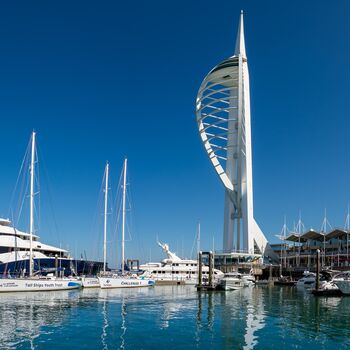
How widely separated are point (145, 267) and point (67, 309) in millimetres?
55306

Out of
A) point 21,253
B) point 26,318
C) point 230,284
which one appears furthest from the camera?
point 21,253

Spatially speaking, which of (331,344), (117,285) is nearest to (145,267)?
(117,285)

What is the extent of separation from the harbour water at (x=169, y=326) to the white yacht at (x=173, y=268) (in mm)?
46451

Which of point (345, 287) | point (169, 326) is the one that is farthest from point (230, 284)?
point (169, 326)

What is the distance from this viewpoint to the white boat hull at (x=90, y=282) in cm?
5678

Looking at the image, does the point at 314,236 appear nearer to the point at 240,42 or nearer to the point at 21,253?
the point at 240,42

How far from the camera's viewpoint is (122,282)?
191ft

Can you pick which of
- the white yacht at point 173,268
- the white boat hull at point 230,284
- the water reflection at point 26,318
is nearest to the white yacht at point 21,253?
the white yacht at point 173,268

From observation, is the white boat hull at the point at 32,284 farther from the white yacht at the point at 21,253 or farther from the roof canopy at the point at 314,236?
the roof canopy at the point at 314,236

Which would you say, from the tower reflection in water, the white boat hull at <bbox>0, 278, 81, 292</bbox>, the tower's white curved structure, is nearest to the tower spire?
the tower's white curved structure

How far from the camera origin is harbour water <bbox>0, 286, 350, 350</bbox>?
20125 mm

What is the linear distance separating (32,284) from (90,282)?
11.6m

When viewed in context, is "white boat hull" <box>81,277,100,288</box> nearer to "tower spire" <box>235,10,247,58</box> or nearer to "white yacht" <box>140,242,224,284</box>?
"white yacht" <box>140,242,224,284</box>

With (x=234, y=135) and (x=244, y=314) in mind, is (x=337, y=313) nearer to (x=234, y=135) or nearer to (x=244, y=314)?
(x=244, y=314)
